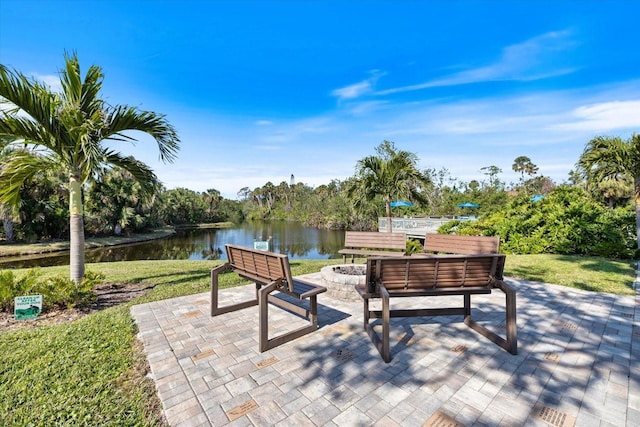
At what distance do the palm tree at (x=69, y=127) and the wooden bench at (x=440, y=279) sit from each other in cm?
464

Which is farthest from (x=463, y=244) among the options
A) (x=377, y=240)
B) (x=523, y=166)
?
(x=523, y=166)

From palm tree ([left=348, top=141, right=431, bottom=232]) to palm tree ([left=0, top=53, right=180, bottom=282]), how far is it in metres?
5.67

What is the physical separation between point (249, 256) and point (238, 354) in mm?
1226

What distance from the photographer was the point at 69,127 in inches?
188

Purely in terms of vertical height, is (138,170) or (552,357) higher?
(138,170)

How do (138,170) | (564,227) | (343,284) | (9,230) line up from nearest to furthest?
1. (343,284)
2. (138,170)
3. (564,227)
4. (9,230)

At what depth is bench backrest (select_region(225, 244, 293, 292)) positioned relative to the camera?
10.8 ft

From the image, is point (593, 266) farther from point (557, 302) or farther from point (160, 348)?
point (160, 348)

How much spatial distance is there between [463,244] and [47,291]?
7.62m

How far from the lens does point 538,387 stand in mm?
2418

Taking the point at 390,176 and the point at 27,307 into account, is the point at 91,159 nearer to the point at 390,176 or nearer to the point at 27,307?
the point at 27,307

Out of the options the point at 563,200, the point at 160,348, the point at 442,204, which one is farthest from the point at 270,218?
the point at 160,348

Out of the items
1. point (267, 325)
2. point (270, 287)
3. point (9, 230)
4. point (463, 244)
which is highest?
point (463, 244)

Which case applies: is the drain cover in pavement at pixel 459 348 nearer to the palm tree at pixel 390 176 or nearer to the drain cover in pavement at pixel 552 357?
the drain cover in pavement at pixel 552 357
